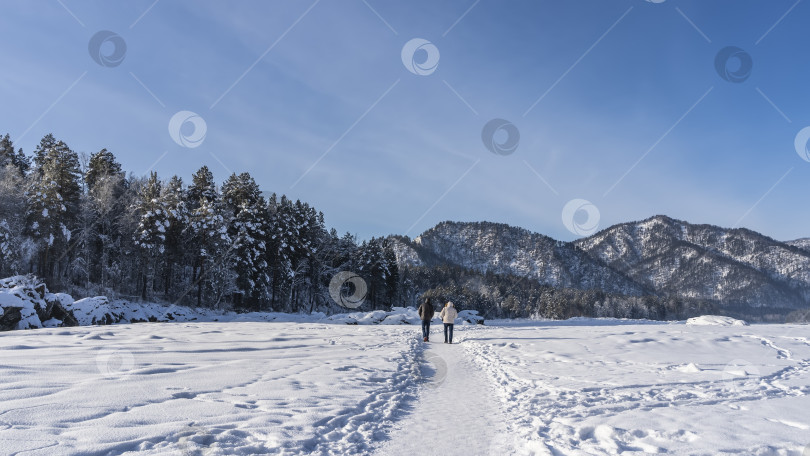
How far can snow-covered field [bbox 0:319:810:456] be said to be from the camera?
4.49 meters

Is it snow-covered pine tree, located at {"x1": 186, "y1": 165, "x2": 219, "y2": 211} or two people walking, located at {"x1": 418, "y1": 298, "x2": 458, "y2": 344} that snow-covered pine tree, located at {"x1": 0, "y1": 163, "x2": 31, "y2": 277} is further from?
two people walking, located at {"x1": 418, "y1": 298, "x2": 458, "y2": 344}

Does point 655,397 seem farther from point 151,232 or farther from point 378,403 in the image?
point 151,232

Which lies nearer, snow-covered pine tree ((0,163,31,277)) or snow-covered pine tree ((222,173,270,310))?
snow-covered pine tree ((0,163,31,277))

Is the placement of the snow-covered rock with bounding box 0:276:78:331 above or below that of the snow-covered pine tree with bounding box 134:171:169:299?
below

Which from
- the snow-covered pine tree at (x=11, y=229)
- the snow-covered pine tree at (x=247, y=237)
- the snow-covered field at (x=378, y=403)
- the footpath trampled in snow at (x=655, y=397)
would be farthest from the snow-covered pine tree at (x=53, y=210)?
the footpath trampled in snow at (x=655, y=397)

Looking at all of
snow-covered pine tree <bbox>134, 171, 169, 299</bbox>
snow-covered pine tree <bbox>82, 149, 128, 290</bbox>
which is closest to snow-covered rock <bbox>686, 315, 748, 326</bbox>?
snow-covered pine tree <bbox>134, 171, 169, 299</bbox>

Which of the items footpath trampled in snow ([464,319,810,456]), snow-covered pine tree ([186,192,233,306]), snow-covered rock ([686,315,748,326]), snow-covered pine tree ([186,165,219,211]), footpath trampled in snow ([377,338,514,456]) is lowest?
footpath trampled in snow ([377,338,514,456])

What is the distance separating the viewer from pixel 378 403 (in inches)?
266

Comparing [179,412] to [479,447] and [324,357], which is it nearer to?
[479,447]

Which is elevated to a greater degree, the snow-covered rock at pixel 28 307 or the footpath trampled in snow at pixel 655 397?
the snow-covered rock at pixel 28 307

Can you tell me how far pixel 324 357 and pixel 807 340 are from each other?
64.4 feet

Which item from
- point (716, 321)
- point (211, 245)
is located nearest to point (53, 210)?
point (211, 245)

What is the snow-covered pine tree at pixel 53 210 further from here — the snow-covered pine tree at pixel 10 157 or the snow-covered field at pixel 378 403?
the snow-covered field at pixel 378 403

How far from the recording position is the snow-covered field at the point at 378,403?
14.7 feet
